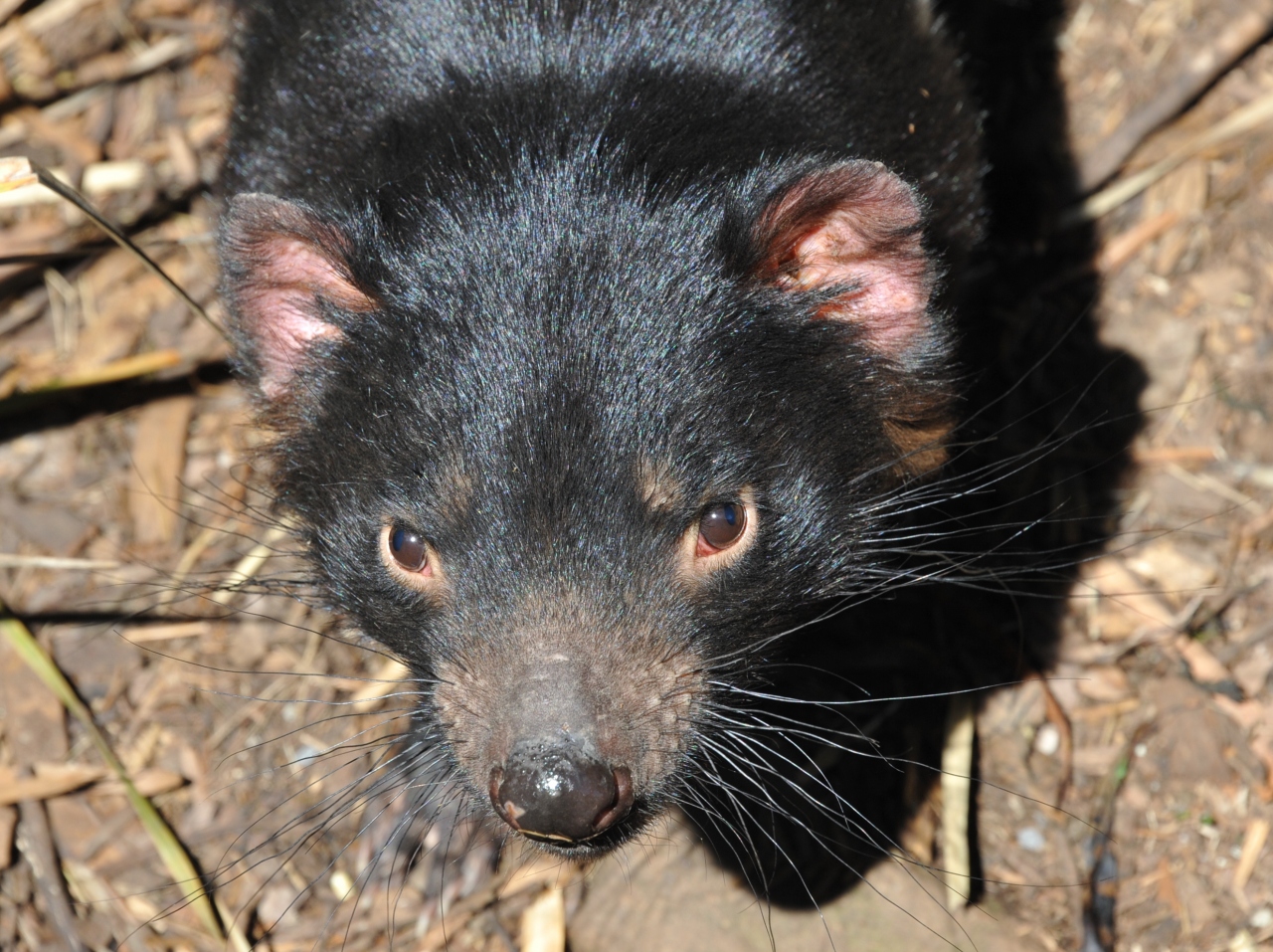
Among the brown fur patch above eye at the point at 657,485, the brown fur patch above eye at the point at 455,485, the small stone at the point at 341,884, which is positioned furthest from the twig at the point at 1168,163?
the small stone at the point at 341,884

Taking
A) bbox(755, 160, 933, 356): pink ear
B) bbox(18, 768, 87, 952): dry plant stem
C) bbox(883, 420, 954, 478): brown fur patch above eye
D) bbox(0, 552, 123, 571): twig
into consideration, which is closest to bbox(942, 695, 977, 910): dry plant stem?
bbox(883, 420, 954, 478): brown fur patch above eye

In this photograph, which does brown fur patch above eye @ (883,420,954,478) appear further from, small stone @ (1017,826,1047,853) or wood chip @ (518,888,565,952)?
wood chip @ (518,888,565,952)

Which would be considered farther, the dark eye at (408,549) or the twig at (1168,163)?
the twig at (1168,163)

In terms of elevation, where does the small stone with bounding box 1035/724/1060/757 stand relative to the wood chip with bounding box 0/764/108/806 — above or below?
above

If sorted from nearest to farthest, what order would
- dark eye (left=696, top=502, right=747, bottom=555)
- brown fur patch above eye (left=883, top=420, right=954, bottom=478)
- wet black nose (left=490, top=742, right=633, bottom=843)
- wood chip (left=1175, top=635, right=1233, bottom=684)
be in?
wet black nose (left=490, top=742, right=633, bottom=843) → dark eye (left=696, top=502, right=747, bottom=555) → brown fur patch above eye (left=883, top=420, right=954, bottom=478) → wood chip (left=1175, top=635, right=1233, bottom=684)

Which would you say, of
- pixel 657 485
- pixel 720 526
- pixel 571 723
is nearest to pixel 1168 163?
pixel 720 526

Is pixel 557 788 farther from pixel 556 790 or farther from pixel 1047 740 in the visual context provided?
pixel 1047 740

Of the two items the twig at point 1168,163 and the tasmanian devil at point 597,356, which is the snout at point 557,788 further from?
the twig at point 1168,163
